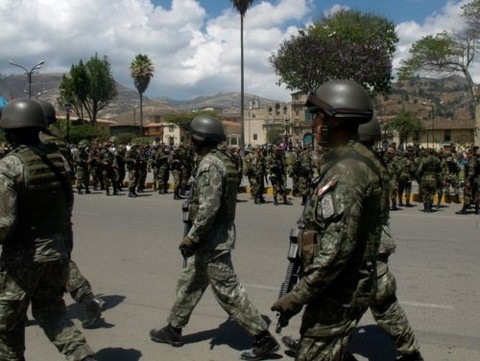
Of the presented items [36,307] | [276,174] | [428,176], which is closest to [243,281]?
[36,307]

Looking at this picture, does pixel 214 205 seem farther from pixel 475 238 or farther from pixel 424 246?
pixel 475 238

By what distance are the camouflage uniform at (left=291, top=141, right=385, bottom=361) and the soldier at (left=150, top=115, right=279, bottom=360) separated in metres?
1.51

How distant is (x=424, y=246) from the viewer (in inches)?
337

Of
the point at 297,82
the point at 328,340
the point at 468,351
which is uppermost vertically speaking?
the point at 297,82

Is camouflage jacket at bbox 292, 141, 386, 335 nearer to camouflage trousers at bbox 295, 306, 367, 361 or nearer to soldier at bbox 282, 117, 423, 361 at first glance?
Result: camouflage trousers at bbox 295, 306, 367, 361

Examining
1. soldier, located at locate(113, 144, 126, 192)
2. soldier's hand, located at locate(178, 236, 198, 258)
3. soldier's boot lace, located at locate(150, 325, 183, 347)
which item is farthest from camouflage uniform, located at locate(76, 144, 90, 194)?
soldier's hand, located at locate(178, 236, 198, 258)

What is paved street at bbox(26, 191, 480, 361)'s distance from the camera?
445 centimetres

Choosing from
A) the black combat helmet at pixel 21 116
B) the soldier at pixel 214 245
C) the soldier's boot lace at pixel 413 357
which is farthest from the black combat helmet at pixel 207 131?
the soldier's boot lace at pixel 413 357

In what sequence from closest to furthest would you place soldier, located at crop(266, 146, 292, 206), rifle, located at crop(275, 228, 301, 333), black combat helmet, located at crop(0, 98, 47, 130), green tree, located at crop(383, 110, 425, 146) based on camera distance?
rifle, located at crop(275, 228, 301, 333), black combat helmet, located at crop(0, 98, 47, 130), soldier, located at crop(266, 146, 292, 206), green tree, located at crop(383, 110, 425, 146)

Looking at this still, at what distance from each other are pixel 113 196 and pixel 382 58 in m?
23.8

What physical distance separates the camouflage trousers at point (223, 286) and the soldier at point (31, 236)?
1.03 m

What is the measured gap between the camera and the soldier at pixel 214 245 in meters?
4.14

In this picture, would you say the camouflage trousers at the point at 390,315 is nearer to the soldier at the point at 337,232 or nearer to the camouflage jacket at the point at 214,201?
the camouflage jacket at the point at 214,201

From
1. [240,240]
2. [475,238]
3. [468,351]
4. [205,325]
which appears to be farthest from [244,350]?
[475,238]
